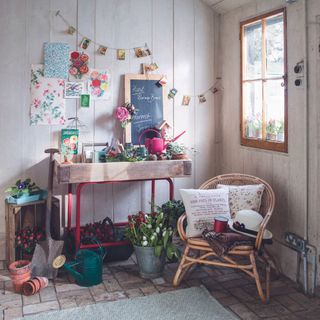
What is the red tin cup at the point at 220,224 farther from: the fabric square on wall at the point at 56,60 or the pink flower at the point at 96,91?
the fabric square on wall at the point at 56,60

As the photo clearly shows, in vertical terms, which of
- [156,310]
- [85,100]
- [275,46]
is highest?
[275,46]

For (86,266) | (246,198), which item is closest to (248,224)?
(246,198)

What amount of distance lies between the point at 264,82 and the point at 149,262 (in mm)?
1717

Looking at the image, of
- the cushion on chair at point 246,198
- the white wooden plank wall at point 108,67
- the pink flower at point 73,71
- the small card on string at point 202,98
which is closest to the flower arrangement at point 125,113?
the white wooden plank wall at point 108,67

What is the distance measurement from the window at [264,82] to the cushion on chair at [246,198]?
0.38 metres

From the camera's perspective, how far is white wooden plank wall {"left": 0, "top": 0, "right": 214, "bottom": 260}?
12.1 ft

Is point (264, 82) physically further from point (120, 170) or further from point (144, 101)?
point (120, 170)

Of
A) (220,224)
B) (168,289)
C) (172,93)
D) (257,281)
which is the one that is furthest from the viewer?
(172,93)

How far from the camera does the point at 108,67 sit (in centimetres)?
394

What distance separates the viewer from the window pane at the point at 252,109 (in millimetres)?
3730

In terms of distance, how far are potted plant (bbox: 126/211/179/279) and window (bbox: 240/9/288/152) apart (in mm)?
1091

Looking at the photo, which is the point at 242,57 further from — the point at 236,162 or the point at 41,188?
the point at 41,188

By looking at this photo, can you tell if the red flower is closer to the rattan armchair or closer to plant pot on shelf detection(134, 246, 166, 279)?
the rattan armchair

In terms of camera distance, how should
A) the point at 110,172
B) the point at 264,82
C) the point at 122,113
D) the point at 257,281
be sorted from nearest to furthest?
the point at 257,281
the point at 110,172
the point at 264,82
the point at 122,113
